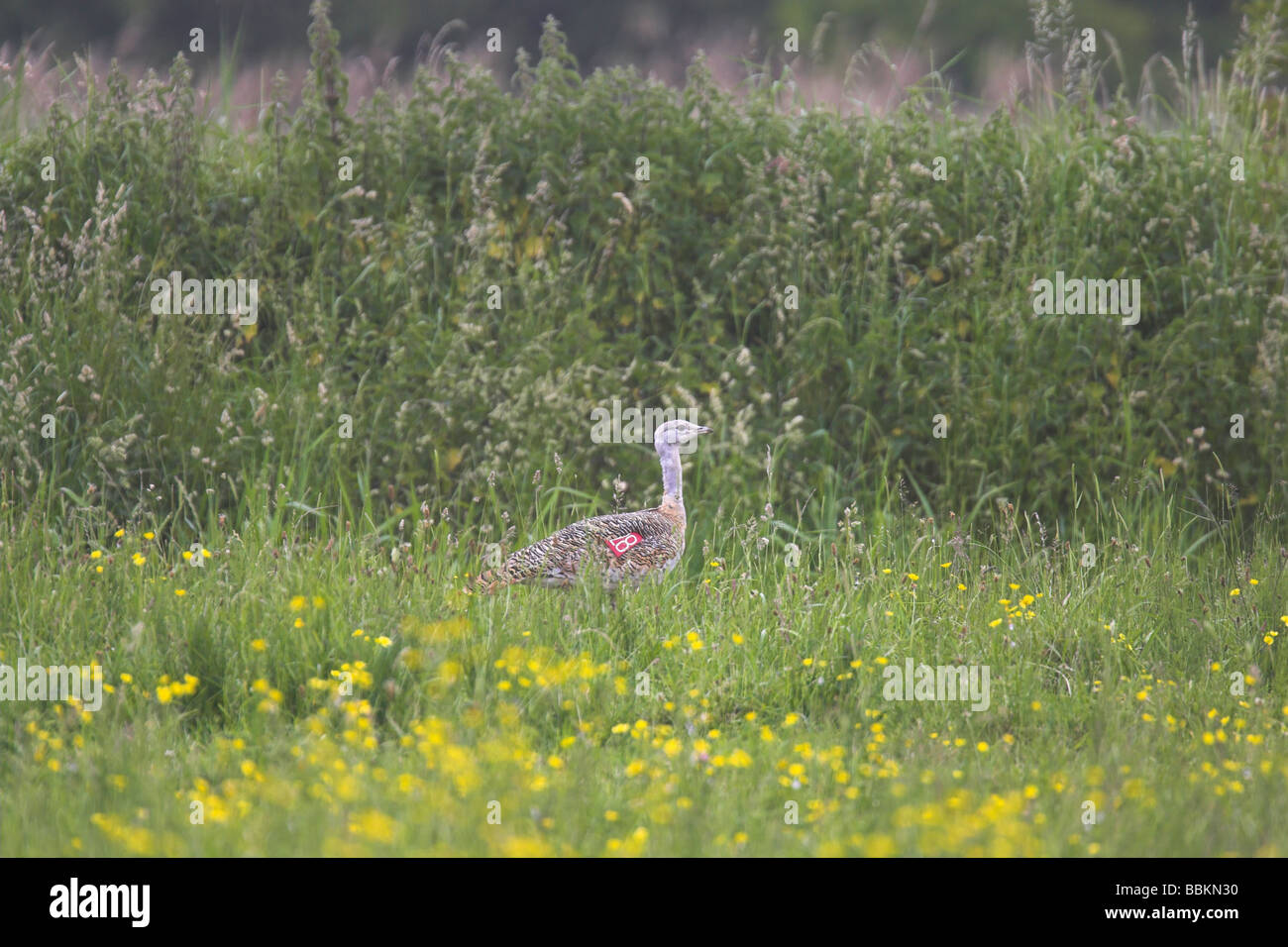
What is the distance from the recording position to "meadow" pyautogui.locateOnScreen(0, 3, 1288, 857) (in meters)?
4.19

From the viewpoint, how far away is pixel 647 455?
7.36m

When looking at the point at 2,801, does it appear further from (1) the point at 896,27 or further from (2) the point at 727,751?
(1) the point at 896,27

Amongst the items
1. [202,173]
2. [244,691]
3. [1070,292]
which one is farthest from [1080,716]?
[202,173]

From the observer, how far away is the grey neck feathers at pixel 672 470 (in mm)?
6387

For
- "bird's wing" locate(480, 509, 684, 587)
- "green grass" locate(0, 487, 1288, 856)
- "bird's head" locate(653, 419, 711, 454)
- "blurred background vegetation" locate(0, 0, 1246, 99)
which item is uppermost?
"blurred background vegetation" locate(0, 0, 1246, 99)

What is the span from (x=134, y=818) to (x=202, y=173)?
5.24 metres

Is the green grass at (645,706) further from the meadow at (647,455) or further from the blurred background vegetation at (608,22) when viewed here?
the blurred background vegetation at (608,22)

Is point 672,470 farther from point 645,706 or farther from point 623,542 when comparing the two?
point 645,706
